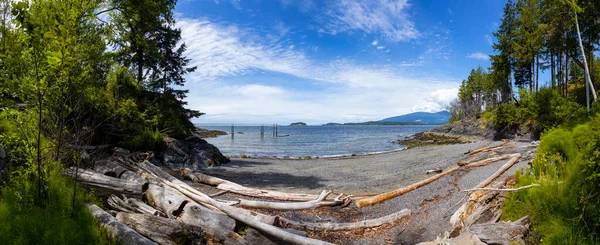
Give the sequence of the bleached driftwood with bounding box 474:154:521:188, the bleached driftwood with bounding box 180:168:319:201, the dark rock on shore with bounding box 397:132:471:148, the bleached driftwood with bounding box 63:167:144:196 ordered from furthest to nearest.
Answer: the dark rock on shore with bounding box 397:132:471:148
the bleached driftwood with bounding box 180:168:319:201
the bleached driftwood with bounding box 474:154:521:188
the bleached driftwood with bounding box 63:167:144:196

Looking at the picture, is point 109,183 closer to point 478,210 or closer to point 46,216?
point 46,216

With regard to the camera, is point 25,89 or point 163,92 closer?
point 25,89

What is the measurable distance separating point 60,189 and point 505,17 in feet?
172

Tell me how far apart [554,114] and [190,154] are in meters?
25.8

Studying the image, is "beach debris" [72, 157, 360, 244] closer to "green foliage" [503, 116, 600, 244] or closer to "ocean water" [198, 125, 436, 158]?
"green foliage" [503, 116, 600, 244]

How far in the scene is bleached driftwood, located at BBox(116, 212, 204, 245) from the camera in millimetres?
5246

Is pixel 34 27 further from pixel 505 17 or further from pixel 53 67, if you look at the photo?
pixel 505 17

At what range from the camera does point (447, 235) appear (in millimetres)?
5527

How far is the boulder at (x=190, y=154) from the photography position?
51.9 ft

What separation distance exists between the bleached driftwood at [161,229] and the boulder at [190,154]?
33.7 ft

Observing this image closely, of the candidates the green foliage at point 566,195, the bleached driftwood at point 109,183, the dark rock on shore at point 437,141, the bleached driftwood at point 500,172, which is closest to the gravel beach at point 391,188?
the bleached driftwood at point 500,172

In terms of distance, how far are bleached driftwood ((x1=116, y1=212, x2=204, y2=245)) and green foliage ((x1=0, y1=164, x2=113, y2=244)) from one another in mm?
603

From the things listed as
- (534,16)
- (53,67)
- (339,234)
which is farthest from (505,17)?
(53,67)

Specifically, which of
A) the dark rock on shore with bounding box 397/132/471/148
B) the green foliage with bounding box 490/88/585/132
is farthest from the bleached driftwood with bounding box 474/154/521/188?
the dark rock on shore with bounding box 397/132/471/148
